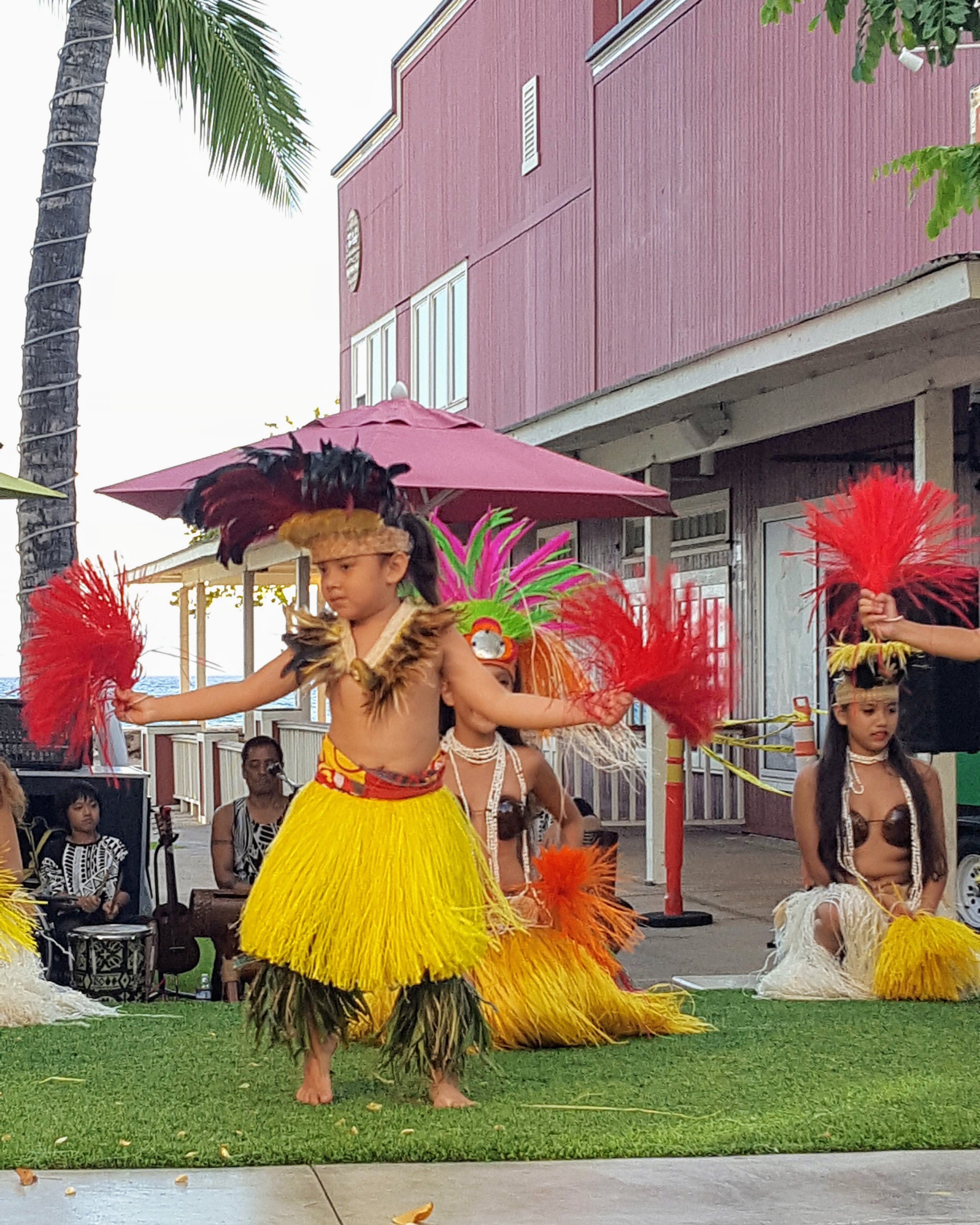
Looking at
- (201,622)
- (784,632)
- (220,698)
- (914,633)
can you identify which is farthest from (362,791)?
(201,622)

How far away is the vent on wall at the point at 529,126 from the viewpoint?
16.9 meters

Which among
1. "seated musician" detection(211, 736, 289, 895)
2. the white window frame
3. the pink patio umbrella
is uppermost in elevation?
the white window frame

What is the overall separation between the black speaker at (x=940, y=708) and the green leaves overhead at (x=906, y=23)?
2.64 m

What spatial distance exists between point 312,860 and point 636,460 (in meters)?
7.35

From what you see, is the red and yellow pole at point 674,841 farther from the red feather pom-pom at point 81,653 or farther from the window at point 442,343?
the window at point 442,343

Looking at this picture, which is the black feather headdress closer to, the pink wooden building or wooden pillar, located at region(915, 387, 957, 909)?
the pink wooden building

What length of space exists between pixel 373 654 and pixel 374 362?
18.3 metres

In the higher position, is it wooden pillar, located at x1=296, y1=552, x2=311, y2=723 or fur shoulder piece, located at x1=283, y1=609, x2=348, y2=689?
wooden pillar, located at x1=296, y1=552, x2=311, y2=723

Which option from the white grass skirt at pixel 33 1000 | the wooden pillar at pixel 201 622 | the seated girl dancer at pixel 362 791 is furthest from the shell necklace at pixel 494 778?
the wooden pillar at pixel 201 622

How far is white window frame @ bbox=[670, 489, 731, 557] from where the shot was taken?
587 inches

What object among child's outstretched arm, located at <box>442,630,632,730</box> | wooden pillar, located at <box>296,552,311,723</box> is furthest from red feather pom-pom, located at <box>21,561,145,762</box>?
wooden pillar, located at <box>296,552,311,723</box>

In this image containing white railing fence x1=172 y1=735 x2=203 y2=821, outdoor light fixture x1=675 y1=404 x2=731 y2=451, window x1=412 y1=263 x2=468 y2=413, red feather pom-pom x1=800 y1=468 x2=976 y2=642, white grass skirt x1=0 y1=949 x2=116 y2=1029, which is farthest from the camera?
white railing fence x1=172 y1=735 x2=203 y2=821

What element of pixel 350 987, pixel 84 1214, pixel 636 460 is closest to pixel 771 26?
pixel 636 460

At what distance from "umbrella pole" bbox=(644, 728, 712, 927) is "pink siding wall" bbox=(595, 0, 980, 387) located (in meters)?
2.43
